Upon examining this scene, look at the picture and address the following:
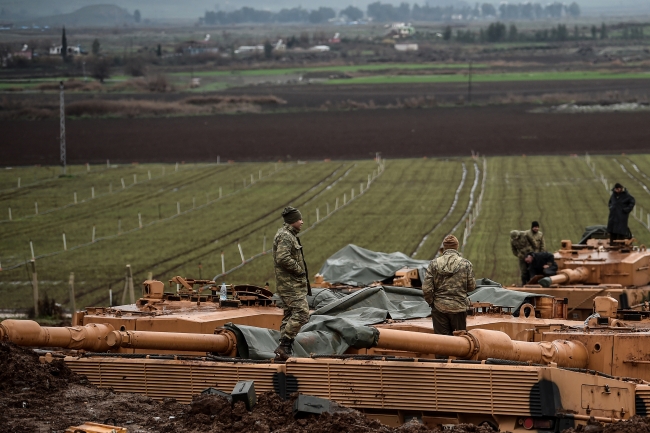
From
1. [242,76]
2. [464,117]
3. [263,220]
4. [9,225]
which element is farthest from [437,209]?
[242,76]

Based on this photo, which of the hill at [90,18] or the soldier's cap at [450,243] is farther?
the hill at [90,18]

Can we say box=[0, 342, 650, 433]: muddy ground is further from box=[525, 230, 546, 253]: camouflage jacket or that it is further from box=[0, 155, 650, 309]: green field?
box=[525, 230, 546, 253]: camouflage jacket

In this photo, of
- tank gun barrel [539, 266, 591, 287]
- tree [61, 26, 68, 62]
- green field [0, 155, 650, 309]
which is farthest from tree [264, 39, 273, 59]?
tank gun barrel [539, 266, 591, 287]

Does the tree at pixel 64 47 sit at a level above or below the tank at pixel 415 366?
above

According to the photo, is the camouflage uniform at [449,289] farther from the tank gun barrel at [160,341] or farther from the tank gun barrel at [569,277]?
the tank gun barrel at [569,277]

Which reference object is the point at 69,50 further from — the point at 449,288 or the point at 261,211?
the point at 449,288

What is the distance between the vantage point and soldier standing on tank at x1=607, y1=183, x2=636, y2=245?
2811cm

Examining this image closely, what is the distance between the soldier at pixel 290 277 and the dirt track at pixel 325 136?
49.0 metres

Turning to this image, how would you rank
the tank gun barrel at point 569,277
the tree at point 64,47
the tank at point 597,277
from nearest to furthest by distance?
1. the tank at point 597,277
2. the tank gun barrel at point 569,277
3. the tree at point 64,47

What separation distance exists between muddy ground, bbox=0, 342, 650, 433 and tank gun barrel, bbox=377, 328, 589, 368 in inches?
42.7

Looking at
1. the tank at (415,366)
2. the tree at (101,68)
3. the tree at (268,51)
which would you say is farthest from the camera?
the tree at (268,51)

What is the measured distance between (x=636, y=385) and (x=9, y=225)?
35.1 m

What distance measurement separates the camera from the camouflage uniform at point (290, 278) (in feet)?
57.8

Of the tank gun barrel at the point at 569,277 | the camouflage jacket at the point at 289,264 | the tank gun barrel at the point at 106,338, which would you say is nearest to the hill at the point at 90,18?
the tank gun barrel at the point at 569,277
